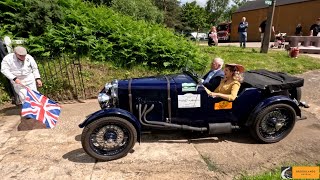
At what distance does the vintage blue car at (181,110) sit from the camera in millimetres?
3945

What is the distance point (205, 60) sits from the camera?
8586 millimetres

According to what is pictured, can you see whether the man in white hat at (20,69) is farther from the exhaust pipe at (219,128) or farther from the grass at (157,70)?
the exhaust pipe at (219,128)

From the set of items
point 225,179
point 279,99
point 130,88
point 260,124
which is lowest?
point 225,179

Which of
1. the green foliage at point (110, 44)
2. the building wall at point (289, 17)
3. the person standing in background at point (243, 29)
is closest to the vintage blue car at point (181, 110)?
the green foliage at point (110, 44)

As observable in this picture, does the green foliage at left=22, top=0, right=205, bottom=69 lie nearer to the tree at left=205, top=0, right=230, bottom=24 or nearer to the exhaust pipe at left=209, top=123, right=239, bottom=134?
the exhaust pipe at left=209, top=123, right=239, bottom=134

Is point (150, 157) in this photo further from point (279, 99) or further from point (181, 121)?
point (279, 99)

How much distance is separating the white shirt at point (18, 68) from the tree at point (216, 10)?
7194 centimetres

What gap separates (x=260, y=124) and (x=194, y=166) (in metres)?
1.41

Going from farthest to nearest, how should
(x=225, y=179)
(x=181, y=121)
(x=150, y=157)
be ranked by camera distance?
1. (x=181, y=121)
2. (x=150, y=157)
3. (x=225, y=179)

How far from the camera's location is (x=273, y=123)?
174 inches

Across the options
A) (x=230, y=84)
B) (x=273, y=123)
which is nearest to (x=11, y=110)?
(x=230, y=84)

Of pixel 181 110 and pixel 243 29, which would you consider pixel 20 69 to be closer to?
pixel 181 110

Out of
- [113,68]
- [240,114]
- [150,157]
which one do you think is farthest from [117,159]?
[113,68]

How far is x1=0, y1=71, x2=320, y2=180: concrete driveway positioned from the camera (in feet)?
12.0
